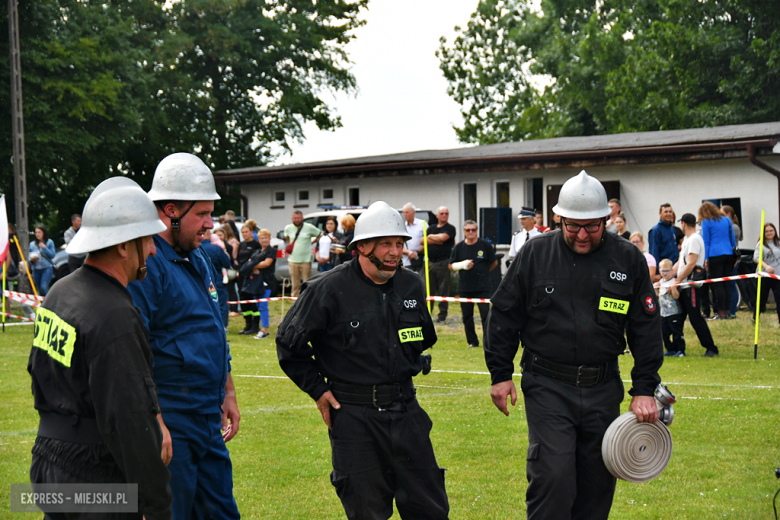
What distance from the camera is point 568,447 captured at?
183 inches

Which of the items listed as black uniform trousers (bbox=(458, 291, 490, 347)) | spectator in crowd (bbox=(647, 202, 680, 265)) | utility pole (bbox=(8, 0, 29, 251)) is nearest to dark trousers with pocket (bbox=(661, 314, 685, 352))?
spectator in crowd (bbox=(647, 202, 680, 265))

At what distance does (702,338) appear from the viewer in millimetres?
12664

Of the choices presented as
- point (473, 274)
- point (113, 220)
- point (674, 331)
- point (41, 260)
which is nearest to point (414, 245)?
point (473, 274)

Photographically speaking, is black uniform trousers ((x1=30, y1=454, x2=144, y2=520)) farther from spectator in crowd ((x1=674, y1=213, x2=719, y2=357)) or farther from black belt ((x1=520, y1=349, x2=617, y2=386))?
spectator in crowd ((x1=674, y1=213, x2=719, y2=357))

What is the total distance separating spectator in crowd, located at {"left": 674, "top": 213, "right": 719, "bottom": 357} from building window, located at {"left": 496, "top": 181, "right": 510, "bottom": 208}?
10.8 m

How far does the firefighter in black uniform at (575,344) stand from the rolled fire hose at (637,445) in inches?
3.4

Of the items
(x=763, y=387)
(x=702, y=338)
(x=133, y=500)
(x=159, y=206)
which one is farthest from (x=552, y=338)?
(x=702, y=338)

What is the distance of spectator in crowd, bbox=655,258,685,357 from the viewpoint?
41.0 feet

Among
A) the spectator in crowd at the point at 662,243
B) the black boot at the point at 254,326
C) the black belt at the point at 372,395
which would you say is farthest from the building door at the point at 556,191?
the black belt at the point at 372,395

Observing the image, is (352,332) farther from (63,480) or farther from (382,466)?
(63,480)

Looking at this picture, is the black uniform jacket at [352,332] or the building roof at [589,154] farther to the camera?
the building roof at [589,154]

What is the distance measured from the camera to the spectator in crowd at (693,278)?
492 inches

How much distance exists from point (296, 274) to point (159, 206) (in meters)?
14.5

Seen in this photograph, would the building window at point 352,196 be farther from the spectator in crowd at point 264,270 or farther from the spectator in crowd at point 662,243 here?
the spectator in crowd at point 662,243
